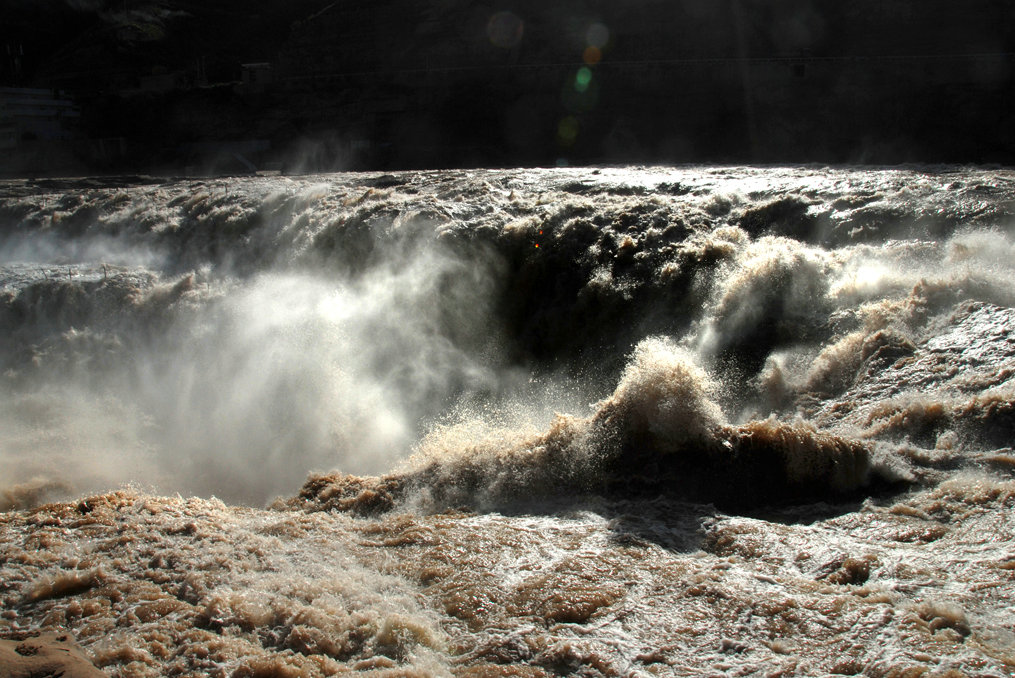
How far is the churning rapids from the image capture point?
414 centimetres

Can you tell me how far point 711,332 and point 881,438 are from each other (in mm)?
2458

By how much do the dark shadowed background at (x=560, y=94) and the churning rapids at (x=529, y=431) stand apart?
8.27 meters

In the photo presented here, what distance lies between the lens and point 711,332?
794 cm

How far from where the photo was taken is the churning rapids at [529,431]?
4.14m

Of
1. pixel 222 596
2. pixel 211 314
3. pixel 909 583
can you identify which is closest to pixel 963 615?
pixel 909 583

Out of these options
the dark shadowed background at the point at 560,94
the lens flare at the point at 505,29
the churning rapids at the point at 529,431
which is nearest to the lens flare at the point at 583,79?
the dark shadowed background at the point at 560,94

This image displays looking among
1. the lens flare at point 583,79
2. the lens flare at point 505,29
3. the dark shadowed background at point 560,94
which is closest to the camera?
the dark shadowed background at point 560,94

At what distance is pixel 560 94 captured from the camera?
23594mm

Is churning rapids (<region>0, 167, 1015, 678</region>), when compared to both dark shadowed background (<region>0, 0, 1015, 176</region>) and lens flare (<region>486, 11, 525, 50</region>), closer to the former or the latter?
dark shadowed background (<region>0, 0, 1015, 176</region>)

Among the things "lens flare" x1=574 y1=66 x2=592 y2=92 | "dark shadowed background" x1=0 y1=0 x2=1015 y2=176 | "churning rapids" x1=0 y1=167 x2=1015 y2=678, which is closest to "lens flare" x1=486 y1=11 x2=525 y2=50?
"dark shadowed background" x1=0 y1=0 x2=1015 y2=176

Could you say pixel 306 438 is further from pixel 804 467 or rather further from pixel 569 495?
pixel 804 467

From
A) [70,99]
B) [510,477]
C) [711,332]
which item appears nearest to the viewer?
[510,477]

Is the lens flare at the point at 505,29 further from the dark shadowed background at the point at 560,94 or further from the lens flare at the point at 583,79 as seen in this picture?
the lens flare at the point at 583,79

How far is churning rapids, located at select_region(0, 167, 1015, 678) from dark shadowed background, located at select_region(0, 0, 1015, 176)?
27.1ft
